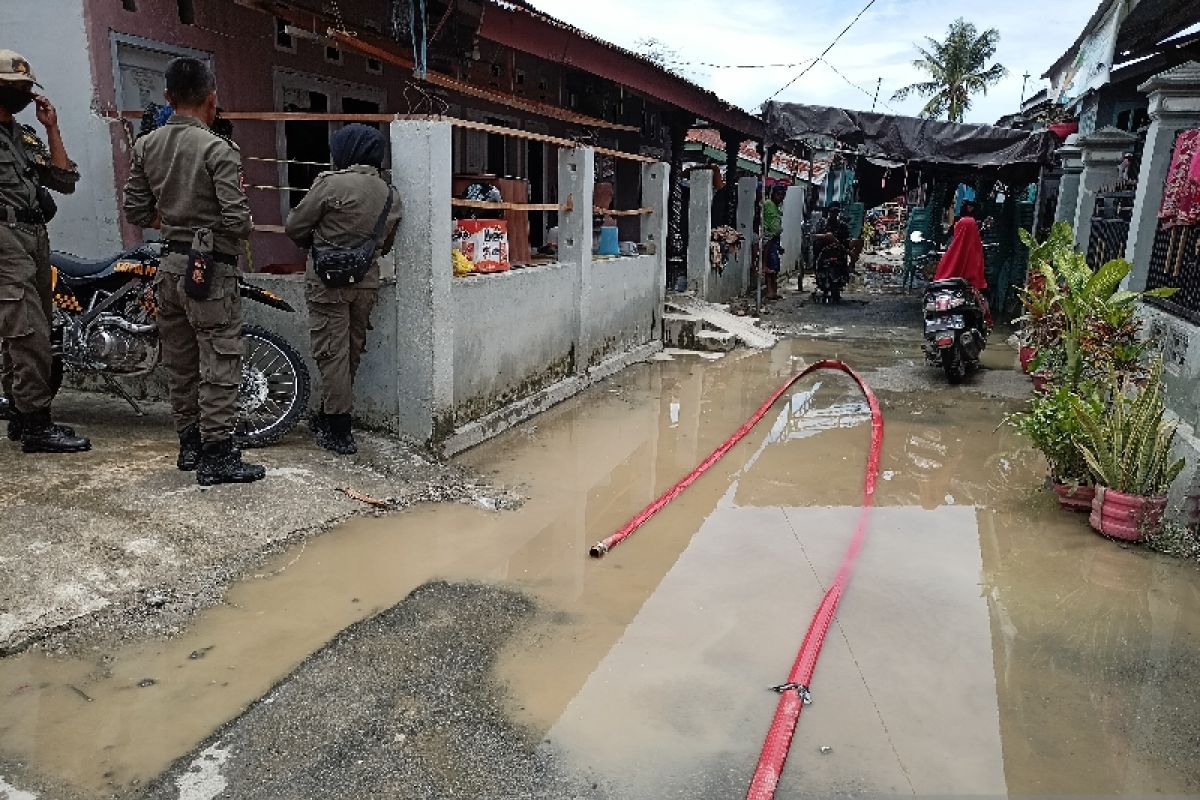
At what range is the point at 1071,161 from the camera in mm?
9633

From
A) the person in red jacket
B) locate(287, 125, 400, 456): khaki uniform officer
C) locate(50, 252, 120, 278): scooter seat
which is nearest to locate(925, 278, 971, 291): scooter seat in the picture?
the person in red jacket

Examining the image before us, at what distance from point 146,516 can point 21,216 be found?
175 cm

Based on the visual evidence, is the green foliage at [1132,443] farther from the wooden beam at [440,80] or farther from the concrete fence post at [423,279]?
the wooden beam at [440,80]

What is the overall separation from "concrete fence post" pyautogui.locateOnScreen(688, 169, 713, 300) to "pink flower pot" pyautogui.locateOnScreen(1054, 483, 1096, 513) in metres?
7.62

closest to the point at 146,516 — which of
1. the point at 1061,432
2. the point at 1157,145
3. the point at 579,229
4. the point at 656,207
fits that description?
the point at 579,229

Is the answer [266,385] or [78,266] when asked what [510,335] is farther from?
[78,266]

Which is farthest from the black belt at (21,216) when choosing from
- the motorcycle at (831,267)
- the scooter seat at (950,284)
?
the motorcycle at (831,267)

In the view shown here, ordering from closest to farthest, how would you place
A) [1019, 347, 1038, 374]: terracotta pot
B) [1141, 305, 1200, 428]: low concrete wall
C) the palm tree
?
[1141, 305, 1200, 428]: low concrete wall, [1019, 347, 1038, 374]: terracotta pot, the palm tree

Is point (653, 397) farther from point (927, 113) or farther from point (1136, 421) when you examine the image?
point (927, 113)

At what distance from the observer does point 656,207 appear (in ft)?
30.7

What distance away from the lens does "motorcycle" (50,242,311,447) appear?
4.89m

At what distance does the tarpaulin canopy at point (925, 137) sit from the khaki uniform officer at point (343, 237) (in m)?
8.78

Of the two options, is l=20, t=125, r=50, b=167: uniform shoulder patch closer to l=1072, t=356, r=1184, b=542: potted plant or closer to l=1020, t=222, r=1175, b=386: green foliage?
l=1072, t=356, r=1184, b=542: potted plant

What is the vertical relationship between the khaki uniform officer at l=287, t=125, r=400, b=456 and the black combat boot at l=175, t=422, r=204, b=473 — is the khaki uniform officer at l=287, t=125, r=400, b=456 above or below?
above
